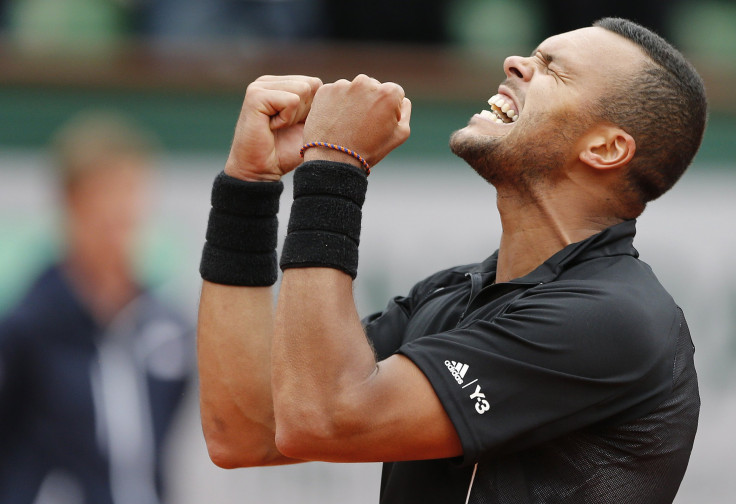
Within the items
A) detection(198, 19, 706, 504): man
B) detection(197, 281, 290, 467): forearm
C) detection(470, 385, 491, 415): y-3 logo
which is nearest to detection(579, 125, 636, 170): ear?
detection(198, 19, 706, 504): man

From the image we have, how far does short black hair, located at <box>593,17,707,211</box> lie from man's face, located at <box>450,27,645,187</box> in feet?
0.09

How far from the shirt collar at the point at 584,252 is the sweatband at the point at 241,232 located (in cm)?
65

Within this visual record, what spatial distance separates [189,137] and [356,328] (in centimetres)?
376

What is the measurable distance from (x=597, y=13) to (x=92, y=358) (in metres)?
4.35

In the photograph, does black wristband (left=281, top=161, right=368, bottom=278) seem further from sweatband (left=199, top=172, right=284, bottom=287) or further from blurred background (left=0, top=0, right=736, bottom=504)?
blurred background (left=0, top=0, right=736, bottom=504)

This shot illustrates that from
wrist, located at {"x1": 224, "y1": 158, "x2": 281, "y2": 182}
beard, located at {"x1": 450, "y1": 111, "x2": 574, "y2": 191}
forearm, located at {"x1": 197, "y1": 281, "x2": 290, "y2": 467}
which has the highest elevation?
beard, located at {"x1": 450, "y1": 111, "x2": 574, "y2": 191}

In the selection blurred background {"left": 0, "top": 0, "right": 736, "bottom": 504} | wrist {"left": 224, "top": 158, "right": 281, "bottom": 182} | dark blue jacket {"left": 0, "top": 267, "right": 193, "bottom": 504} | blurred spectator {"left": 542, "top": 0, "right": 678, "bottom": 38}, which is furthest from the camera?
blurred spectator {"left": 542, "top": 0, "right": 678, "bottom": 38}

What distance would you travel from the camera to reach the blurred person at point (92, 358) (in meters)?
4.35

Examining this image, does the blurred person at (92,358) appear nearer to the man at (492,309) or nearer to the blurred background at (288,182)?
the blurred background at (288,182)

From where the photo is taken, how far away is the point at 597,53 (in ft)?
8.87

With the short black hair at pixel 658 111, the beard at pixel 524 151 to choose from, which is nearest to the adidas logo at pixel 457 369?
the beard at pixel 524 151

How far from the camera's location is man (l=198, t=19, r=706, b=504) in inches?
88.7

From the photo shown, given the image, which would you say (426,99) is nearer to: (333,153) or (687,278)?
(687,278)

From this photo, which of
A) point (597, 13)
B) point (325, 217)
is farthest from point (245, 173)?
point (597, 13)
